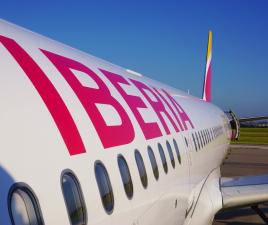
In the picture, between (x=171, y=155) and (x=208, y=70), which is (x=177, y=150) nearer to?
(x=171, y=155)

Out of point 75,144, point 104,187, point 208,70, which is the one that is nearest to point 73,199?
point 75,144

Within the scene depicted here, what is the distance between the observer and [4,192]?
73.0 inches

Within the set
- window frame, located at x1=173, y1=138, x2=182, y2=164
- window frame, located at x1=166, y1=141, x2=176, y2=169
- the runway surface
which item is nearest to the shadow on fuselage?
window frame, located at x1=166, y1=141, x2=176, y2=169

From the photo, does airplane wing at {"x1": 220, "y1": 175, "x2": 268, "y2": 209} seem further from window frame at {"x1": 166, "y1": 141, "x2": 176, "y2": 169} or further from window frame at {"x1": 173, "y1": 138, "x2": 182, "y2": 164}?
window frame at {"x1": 166, "y1": 141, "x2": 176, "y2": 169}

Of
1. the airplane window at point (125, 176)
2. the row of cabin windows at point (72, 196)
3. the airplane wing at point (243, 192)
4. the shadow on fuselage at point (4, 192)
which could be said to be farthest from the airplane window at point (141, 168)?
the airplane wing at point (243, 192)

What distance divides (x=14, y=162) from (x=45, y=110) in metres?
0.51

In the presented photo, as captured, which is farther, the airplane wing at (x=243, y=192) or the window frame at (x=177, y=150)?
the airplane wing at (x=243, y=192)

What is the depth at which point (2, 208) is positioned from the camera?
5.88 feet

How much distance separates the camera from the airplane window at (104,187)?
2805 mm

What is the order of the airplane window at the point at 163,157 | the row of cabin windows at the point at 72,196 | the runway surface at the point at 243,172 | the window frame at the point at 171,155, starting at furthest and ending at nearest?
1. the runway surface at the point at 243,172
2. the window frame at the point at 171,155
3. the airplane window at the point at 163,157
4. the row of cabin windows at the point at 72,196

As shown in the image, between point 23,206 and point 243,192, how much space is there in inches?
312

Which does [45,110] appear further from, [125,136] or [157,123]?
[157,123]

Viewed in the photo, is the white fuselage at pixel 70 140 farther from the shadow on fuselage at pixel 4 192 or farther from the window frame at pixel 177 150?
the window frame at pixel 177 150

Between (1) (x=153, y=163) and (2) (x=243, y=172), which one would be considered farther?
(2) (x=243, y=172)
